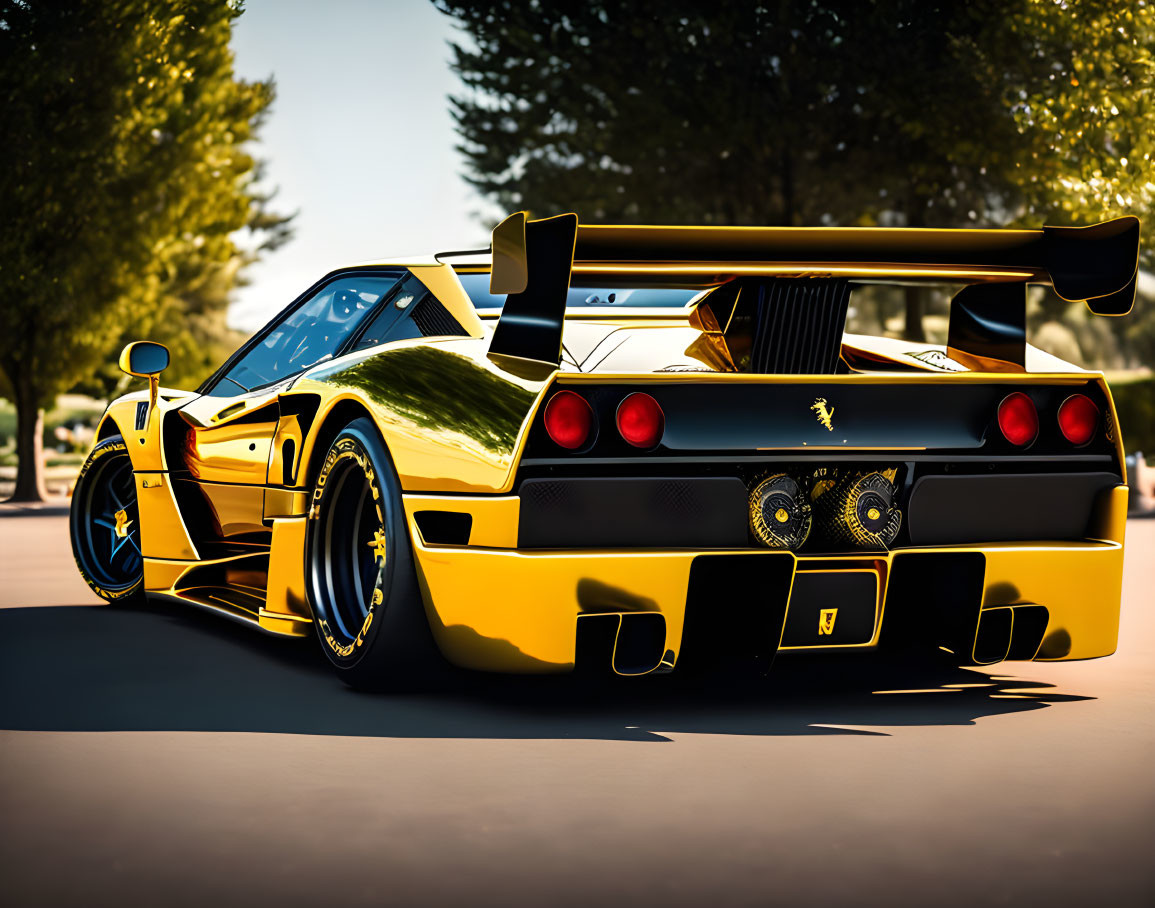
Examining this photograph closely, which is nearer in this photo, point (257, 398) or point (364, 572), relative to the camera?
point (364, 572)

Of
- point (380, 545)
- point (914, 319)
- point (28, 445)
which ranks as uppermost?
point (914, 319)

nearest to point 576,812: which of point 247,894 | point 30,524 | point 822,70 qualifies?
point 247,894

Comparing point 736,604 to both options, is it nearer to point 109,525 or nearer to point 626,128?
point 109,525

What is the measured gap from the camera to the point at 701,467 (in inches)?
176

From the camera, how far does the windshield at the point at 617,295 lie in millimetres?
5426

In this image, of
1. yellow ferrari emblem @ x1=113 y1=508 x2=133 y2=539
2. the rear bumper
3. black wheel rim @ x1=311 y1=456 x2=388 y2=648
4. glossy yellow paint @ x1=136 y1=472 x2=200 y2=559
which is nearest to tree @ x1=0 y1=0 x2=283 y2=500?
yellow ferrari emblem @ x1=113 y1=508 x2=133 y2=539

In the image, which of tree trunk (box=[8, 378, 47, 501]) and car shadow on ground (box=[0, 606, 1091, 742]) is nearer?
car shadow on ground (box=[0, 606, 1091, 742])

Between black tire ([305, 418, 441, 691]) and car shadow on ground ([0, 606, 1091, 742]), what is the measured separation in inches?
5.1

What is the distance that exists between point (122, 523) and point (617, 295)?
276cm

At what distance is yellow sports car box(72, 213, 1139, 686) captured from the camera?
4387 mm

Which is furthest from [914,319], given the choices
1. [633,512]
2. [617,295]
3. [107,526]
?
[633,512]

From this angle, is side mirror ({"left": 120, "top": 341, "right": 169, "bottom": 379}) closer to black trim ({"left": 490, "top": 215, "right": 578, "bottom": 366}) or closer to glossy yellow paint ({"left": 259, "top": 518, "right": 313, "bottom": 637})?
glossy yellow paint ({"left": 259, "top": 518, "right": 313, "bottom": 637})

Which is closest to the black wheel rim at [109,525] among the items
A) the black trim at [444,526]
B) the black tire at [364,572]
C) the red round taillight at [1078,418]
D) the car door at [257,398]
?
the car door at [257,398]

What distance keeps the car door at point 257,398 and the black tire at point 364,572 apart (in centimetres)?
44
